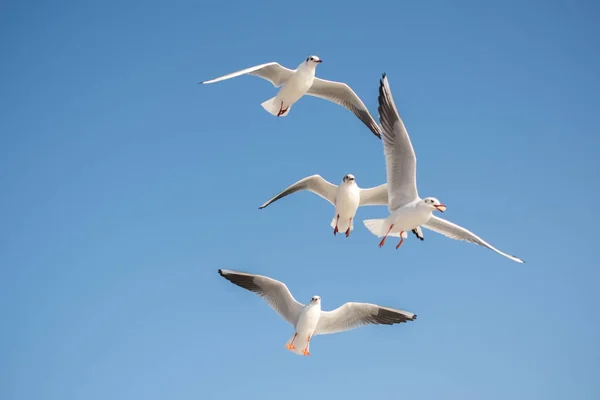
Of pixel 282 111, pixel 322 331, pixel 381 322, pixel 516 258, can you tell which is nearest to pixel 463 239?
pixel 516 258

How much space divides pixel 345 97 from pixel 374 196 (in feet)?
7.63

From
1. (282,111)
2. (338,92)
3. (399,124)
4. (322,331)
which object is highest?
(338,92)

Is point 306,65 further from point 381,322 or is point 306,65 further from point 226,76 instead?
point 381,322

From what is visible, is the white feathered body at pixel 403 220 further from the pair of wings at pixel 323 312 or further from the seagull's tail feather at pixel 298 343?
the seagull's tail feather at pixel 298 343

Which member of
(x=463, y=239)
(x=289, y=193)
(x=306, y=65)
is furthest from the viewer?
(x=289, y=193)

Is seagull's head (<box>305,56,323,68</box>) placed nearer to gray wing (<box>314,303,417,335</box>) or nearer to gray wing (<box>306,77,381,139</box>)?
gray wing (<box>306,77,381,139</box>)

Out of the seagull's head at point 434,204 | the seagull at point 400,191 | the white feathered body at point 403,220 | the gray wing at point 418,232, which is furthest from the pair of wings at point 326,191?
the seagull's head at point 434,204

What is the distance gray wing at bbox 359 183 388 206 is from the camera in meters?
15.1

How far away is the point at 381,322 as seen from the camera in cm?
1373

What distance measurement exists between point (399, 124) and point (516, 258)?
319 centimetres

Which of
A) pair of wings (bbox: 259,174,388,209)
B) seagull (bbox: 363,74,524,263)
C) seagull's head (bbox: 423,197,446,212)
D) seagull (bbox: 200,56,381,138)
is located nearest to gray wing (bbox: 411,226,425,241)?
pair of wings (bbox: 259,174,388,209)

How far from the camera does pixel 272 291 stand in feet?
45.8

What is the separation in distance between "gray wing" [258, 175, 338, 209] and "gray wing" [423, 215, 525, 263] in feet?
7.98

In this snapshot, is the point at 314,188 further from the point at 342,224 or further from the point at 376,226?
the point at 376,226
